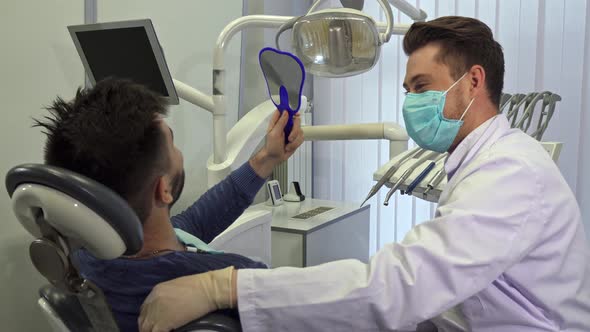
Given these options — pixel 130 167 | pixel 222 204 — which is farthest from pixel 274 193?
pixel 130 167

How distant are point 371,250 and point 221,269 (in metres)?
2.22

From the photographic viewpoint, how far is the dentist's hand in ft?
4.00

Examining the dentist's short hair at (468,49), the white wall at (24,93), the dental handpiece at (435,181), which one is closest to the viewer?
the dentist's short hair at (468,49)

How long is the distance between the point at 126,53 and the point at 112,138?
62 cm

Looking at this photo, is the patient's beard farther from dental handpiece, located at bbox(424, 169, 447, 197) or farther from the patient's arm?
dental handpiece, located at bbox(424, 169, 447, 197)

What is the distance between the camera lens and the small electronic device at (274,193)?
2387 millimetres

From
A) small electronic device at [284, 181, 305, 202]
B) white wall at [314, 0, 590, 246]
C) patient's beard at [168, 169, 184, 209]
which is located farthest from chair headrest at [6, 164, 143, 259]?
white wall at [314, 0, 590, 246]

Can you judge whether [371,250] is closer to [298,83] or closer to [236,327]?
[298,83]

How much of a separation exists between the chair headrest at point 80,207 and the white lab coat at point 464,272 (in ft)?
0.89

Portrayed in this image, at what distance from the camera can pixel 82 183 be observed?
22.7 inches

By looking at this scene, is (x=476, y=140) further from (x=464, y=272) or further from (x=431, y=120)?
(x=464, y=272)

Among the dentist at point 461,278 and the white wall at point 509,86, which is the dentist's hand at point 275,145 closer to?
the dentist at point 461,278

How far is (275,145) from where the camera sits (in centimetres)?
123

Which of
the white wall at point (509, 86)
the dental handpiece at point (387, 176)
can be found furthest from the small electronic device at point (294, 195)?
the dental handpiece at point (387, 176)
